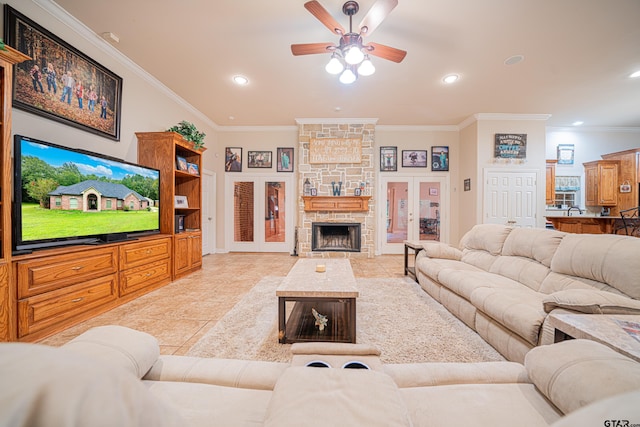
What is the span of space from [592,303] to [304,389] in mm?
1759

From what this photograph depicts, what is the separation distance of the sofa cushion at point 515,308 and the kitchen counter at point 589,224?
16.3ft

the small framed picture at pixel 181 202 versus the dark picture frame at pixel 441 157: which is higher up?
the dark picture frame at pixel 441 157

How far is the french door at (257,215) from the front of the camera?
621cm

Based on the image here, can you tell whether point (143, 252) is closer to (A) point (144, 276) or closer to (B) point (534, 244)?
(A) point (144, 276)

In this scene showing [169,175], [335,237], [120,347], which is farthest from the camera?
[335,237]

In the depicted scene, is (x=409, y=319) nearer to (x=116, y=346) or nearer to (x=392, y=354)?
(x=392, y=354)

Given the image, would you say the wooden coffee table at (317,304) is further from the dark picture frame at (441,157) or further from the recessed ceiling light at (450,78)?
the dark picture frame at (441,157)

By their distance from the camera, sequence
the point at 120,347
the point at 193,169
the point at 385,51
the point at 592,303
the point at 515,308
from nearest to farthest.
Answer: the point at 120,347 → the point at 592,303 → the point at 515,308 → the point at 385,51 → the point at 193,169

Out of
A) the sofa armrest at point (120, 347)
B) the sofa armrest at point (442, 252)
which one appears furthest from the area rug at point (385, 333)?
the sofa armrest at point (120, 347)

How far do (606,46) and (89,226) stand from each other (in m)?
6.29

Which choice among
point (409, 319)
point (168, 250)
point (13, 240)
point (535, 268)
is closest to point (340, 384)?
point (409, 319)

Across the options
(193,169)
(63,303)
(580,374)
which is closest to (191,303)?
(63,303)

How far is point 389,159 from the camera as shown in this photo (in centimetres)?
609

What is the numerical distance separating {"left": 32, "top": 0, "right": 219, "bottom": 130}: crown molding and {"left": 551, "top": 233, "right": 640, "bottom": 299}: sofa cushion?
523 cm
